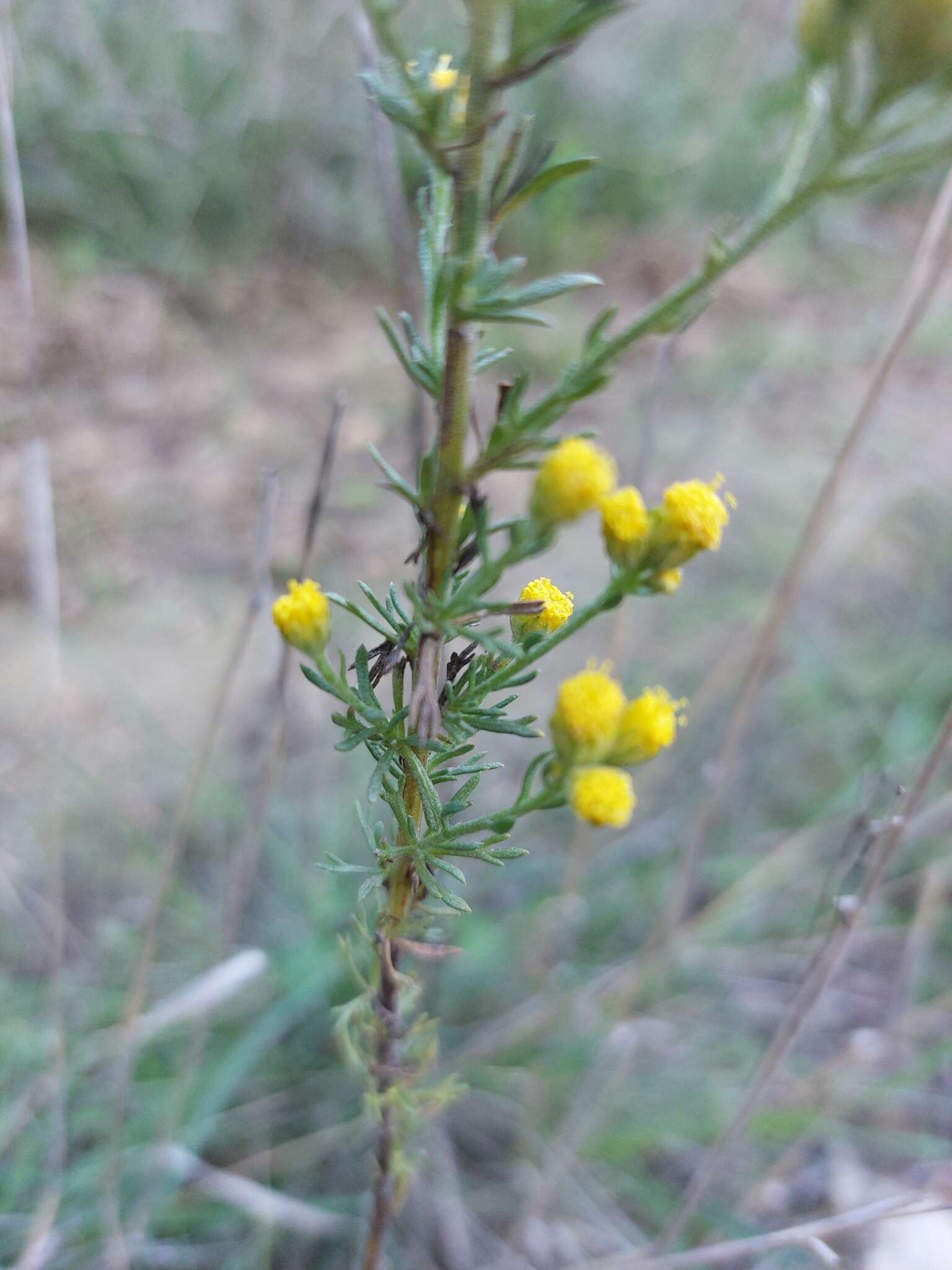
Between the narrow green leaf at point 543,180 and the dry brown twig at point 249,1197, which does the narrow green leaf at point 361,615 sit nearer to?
the narrow green leaf at point 543,180

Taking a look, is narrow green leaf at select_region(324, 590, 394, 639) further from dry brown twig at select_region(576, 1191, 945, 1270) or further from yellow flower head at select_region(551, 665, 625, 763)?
dry brown twig at select_region(576, 1191, 945, 1270)

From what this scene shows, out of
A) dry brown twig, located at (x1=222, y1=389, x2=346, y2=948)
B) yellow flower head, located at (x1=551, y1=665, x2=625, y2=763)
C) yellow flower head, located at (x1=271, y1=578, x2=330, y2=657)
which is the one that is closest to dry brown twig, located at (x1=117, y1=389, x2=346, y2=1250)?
dry brown twig, located at (x1=222, y1=389, x2=346, y2=948)

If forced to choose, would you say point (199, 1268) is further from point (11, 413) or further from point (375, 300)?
point (375, 300)

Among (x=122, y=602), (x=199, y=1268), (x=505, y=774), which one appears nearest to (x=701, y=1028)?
(x=505, y=774)

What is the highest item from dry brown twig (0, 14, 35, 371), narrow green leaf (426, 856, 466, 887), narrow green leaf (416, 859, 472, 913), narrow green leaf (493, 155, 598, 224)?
dry brown twig (0, 14, 35, 371)

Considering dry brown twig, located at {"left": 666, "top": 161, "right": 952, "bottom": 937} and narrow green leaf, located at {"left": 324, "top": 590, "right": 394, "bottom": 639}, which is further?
dry brown twig, located at {"left": 666, "top": 161, "right": 952, "bottom": 937}
